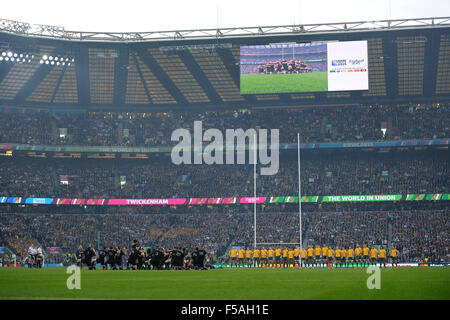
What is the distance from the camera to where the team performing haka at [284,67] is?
55.5 m

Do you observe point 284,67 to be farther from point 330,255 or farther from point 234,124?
point 330,255

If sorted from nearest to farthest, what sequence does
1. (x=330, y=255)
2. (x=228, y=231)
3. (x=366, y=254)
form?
(x=366, y=254)
(x=330, y=255)
(x=228, y=231)

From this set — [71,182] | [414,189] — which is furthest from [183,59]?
[414,189]

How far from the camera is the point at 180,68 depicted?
2349 inches

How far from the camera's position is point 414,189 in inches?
2196

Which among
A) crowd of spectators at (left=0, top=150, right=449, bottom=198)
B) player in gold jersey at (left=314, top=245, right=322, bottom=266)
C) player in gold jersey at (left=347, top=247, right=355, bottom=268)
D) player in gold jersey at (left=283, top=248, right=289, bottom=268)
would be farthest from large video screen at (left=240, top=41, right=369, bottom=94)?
player in gold jersey at (left=283, top=248, right=289, bottom=268)

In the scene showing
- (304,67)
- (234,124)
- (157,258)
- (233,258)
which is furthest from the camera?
(234,124)

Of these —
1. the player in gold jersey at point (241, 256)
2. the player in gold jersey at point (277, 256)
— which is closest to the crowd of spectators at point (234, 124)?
the player in gold jersey at point (241, 256)

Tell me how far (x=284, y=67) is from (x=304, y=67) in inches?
74.2

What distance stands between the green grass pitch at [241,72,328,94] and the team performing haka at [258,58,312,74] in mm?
375

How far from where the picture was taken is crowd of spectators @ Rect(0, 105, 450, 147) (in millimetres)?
60500

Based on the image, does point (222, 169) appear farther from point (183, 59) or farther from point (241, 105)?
point (183, 59)

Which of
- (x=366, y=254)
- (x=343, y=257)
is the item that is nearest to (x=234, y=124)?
(x=343, y=257)

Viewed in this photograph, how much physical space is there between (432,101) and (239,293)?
51.4m
